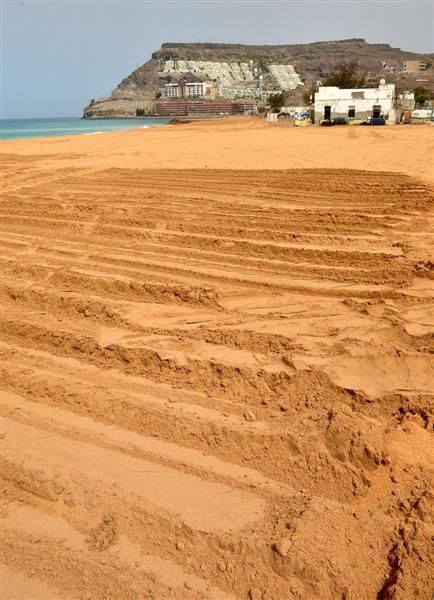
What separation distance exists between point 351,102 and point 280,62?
17272 centimetres

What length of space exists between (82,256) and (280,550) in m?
5.41

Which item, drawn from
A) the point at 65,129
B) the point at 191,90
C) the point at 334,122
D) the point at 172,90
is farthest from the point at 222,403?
the point at 172,90

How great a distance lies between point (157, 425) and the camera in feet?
12.9

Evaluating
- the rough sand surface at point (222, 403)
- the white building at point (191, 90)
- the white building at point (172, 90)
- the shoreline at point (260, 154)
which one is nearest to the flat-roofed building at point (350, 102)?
the shoreline at point (260, 154)

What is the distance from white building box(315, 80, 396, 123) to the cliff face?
117 meters

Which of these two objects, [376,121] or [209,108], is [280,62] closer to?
[209,108]

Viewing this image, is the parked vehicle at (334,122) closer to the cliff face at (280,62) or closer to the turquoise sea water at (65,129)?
the turquoise sea water at (65,129)

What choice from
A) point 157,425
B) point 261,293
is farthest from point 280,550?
point 261,293

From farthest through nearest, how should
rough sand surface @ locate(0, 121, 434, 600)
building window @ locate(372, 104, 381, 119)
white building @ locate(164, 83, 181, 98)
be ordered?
1. white building @ locate(164, 83, 181, 98)
2. building window @ locate(372, 104, 381, 119)
3. rough sand surface @ locate(0, 121, 434, 600)

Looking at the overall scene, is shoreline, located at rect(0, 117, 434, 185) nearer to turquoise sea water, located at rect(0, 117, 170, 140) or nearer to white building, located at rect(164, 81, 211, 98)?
turquoise sea water, located at rect(0, 117, 170, 140)

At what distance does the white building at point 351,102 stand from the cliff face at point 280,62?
116890mm

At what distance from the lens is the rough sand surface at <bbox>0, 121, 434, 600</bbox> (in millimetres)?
2863

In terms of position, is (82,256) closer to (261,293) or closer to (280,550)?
(261,293)

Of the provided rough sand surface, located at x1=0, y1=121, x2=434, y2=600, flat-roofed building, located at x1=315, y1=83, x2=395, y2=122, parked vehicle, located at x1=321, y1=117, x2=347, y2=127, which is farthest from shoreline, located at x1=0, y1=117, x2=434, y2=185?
flat-roofed building, located at x1=315, y1=83, x2=395, y2=122
